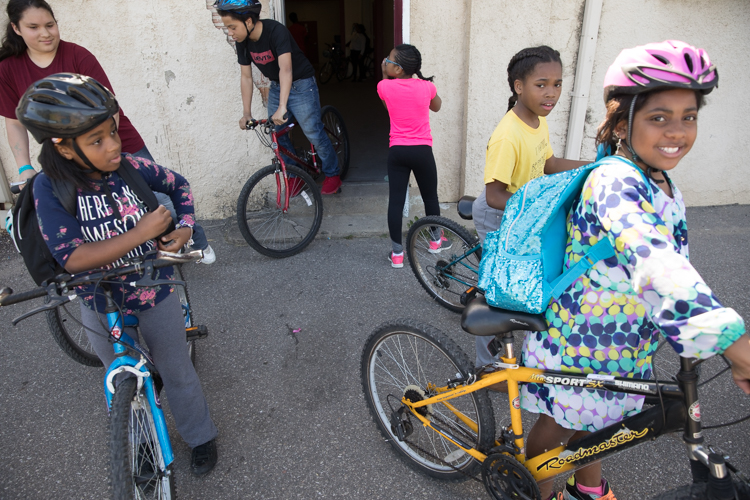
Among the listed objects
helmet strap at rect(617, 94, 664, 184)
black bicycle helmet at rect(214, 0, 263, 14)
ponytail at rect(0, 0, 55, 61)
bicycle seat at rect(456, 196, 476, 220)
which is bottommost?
bicycle seat at rect(456, 196, 476, 220)

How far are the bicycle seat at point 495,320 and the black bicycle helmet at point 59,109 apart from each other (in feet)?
4.98

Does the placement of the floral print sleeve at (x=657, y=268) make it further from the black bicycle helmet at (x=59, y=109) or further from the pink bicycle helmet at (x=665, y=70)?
the black bicycle helmet at (x=59, y=109)

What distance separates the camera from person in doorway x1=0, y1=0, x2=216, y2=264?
3047mm

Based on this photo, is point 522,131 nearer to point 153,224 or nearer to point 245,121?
point 153,224

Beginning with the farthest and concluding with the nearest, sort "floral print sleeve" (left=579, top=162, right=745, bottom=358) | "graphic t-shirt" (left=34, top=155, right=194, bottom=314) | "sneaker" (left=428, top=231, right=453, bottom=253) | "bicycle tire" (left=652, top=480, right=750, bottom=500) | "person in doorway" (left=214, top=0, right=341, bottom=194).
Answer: "person in doorway" (left=214, top=0, right=341, bottom=194)
"sneaker" (left=428, top=231, right=453, bottom=253)
"graphic t-shirt" (left=34, top=155, right=194, bottom=314)
"bicycle tire" (left=652, top=480, right=750, bottom=500)
"floral print sleeve" (left=579, top=162, right=745, bottom=358)

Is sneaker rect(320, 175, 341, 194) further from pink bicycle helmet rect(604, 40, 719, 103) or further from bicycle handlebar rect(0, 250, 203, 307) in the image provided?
pink bicycle helmet rect(604, 40, 719, 103)

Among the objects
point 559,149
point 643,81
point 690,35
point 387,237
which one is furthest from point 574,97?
point 643,81

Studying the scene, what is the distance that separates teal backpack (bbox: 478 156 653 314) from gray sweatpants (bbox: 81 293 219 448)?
140cm

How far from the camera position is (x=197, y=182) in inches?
208

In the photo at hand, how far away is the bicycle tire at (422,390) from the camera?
6.82ft

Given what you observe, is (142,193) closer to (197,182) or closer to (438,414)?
(438,414)

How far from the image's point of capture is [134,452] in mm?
1864

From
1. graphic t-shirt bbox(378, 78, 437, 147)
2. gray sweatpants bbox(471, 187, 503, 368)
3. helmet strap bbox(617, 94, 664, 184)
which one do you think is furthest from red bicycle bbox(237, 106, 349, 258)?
helmet strap bbox(617, 94, 664, 184)

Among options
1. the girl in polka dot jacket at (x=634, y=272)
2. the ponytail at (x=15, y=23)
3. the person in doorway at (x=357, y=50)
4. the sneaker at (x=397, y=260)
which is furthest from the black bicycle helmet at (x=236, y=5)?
the person in doorway at (x=357, y=50)
